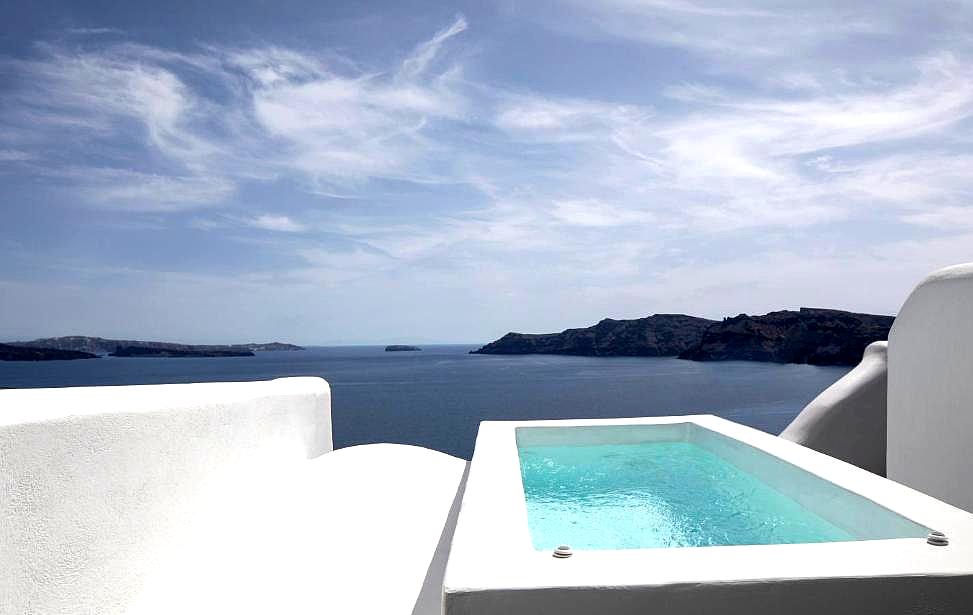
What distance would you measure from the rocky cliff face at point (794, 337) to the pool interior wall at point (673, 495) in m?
43.4

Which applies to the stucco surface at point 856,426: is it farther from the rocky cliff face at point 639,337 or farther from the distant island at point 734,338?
the rocky cliff face at point 639,337

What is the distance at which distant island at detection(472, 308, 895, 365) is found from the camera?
50969 millimetres

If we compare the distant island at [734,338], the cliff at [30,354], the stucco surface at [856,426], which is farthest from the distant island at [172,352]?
the stucco surface at [856,426]

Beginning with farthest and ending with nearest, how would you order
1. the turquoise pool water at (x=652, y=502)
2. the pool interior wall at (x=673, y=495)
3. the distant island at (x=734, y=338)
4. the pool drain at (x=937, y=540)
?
the distant island at (x=734, y=338)
the turquoise pool water at (x=652, y=502)
the pool interior wall at (x=673, y=495)
the pool drain at (x=937, y=540)

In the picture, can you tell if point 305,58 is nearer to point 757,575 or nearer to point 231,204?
point 757,575

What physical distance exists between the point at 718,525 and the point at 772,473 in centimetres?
66

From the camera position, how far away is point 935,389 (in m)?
4.71

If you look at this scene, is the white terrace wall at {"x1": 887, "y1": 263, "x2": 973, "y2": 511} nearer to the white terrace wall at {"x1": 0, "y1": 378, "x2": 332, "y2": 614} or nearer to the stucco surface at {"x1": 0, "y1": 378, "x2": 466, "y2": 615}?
the stucco surface at {"x1": 0, "y1": 378, "x2": 466, "y2": 615}

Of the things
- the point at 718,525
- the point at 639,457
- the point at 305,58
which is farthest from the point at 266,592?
the point at 305,58

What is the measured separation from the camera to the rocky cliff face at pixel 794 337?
48.7 meters

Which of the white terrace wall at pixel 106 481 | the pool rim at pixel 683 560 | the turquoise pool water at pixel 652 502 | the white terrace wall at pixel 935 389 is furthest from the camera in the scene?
the white terrace wall at pixel 935 389

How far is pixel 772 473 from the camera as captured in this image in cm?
460

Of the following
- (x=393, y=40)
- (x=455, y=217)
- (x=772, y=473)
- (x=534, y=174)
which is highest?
(x=393, y=40)

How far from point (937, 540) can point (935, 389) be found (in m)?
2.47
